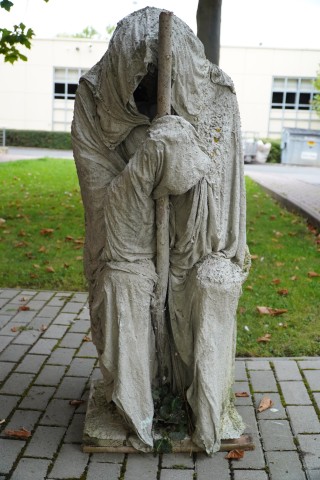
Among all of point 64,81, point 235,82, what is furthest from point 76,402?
point 64,81

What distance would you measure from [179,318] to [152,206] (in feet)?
2.10

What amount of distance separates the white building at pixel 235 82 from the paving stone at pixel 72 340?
28558 mm

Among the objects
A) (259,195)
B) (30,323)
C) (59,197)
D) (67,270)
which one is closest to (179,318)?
(30,323)

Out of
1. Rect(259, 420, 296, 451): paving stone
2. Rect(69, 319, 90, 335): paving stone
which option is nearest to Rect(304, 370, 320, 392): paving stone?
Rect(259, 420, 296, 451): paving stone

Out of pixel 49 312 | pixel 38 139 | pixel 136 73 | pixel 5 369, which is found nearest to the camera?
pixel 136 73

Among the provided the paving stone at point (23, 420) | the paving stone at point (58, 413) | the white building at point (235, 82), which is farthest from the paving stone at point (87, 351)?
the white building at point (235, 82)

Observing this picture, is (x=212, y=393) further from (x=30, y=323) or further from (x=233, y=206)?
(x=30, y=323)

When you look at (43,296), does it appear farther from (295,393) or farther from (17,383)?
(295,393)

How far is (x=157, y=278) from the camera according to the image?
10.6 ft

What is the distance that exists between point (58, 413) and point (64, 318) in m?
1.77

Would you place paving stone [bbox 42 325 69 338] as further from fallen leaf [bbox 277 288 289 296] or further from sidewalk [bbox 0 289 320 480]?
fallen leaf [bbox 277 288 289 296]

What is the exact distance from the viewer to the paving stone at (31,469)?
3.18 m

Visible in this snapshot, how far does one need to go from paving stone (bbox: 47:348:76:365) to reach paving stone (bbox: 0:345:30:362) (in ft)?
0.78

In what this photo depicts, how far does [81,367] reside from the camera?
4.53 metres
